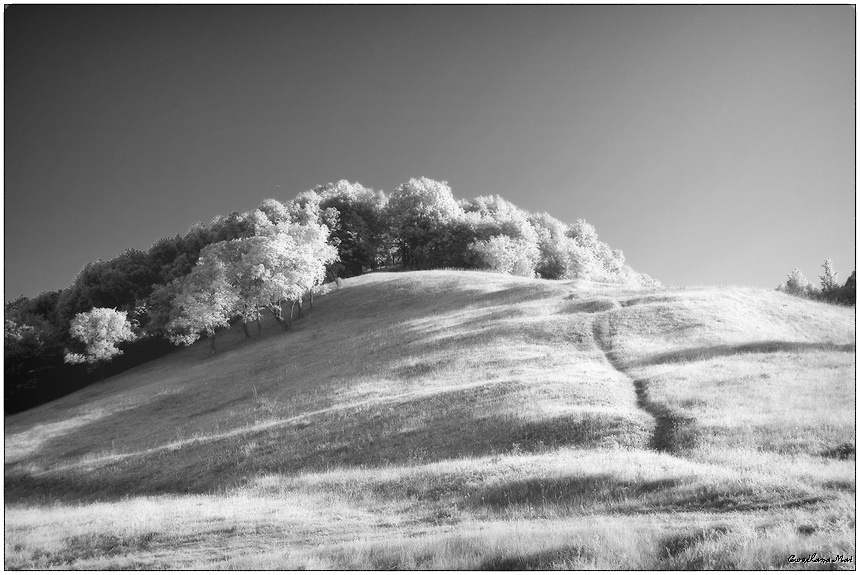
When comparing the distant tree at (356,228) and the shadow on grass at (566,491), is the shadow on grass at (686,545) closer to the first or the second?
the shadow on grass at (566,491)

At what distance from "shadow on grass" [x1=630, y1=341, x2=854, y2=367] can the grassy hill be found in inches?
7.9

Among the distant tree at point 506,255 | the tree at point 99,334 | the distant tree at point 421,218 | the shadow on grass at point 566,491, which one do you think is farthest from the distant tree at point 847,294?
the tree at point 99,334

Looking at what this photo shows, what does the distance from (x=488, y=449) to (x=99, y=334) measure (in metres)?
58.3

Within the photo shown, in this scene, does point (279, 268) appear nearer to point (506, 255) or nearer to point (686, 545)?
point (506, 255)

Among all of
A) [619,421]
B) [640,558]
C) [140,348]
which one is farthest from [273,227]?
[640,558]

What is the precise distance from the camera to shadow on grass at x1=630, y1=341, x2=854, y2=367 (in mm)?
30453

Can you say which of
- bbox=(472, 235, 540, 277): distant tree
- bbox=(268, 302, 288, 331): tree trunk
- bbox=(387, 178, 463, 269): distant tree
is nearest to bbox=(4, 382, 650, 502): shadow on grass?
bbox=(268, 302, 288, 331): tree trunk

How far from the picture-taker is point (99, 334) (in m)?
64.1

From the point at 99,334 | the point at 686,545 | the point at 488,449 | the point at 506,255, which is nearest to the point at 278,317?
the point at 99,334

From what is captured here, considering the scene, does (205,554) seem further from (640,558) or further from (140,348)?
(140,348)

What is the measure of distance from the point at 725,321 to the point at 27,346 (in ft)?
237

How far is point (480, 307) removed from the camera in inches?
2157

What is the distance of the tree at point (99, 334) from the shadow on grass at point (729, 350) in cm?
5788

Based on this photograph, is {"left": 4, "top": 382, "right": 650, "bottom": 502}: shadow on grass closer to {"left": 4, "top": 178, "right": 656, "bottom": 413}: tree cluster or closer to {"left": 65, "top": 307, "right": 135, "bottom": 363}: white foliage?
{"left": 4, "top": 178, "right": 656, "bottom": 413}: tree cluster
